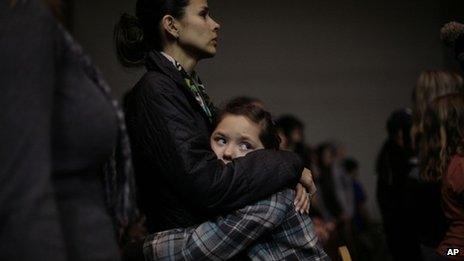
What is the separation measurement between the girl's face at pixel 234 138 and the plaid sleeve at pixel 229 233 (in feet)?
0.67

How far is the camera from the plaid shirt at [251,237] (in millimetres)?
1642

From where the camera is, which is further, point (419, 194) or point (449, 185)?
point (419, 194)

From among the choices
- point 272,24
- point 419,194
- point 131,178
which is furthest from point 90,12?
point 131,178

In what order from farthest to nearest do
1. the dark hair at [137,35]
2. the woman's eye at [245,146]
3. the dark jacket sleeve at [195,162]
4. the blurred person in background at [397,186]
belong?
1. the blurred person in background at [397,186]
2. the dark hair at [137,35]
3. the woman's eye at [245,146]
4. the dark jacket sleeve at [195,162]

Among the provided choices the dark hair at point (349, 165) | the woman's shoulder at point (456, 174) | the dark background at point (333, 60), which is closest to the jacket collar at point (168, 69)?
the woman's shoulder at point (456, 174)

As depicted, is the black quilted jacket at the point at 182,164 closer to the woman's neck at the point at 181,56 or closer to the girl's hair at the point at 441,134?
the woman's neck at the point at 181,56

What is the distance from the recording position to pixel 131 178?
136 centimetres

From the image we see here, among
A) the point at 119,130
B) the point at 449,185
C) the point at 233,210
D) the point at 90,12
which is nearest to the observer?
the point at 119,130

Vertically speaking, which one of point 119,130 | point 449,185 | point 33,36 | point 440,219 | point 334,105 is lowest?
point 334,105

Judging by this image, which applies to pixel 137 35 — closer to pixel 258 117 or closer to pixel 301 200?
pixel 258 117

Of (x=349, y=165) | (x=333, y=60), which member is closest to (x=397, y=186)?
(x=349, y=165)

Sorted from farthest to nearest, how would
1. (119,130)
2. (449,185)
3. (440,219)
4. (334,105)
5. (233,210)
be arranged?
1. (334,105)
2. (440,219)
3. (449,185)
4. (233,210)
5. (119,130)

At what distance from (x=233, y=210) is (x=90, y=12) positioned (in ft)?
14.7

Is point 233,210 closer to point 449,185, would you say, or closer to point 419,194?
point 449,185
